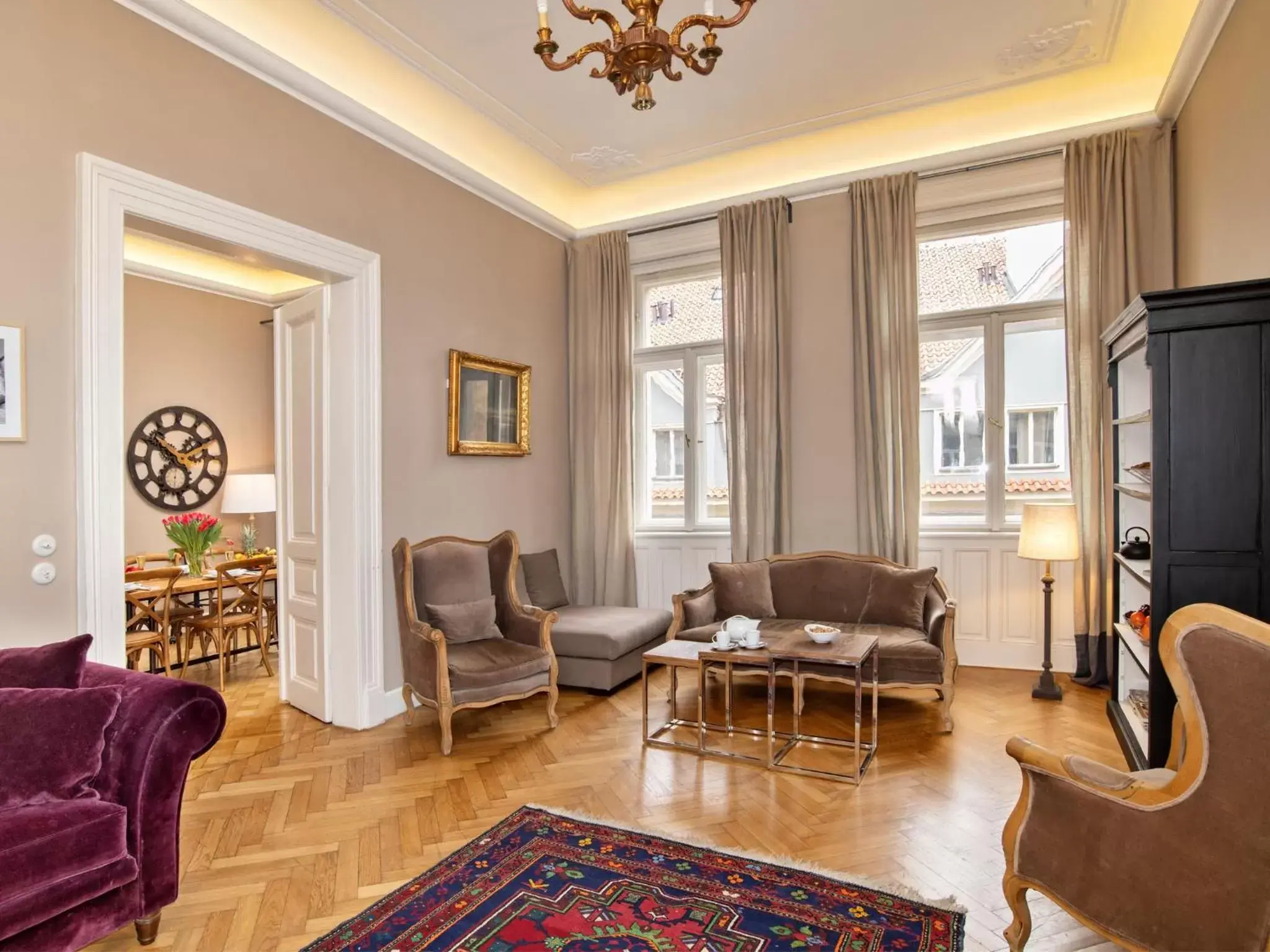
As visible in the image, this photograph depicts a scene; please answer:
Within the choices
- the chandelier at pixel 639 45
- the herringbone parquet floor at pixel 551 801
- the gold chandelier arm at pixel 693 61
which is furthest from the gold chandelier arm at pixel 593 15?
the herringbone parquet floor at pixel 551 801

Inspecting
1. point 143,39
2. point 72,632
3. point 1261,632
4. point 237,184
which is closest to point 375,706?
point 72,632

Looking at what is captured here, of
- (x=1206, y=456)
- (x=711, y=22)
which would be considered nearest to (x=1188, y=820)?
(x=1206, y=456)

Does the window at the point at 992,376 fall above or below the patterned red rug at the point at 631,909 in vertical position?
above

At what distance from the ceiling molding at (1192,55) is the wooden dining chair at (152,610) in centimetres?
647

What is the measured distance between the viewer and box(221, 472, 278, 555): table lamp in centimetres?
657

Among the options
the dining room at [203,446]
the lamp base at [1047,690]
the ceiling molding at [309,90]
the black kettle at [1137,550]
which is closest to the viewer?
the ceiling molding at [309,90]

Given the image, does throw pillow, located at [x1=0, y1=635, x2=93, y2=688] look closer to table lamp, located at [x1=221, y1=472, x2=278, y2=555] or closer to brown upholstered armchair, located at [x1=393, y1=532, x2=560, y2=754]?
brown upholstered armchair, located at [x1=393, y1=532, x2=560, y2=754]

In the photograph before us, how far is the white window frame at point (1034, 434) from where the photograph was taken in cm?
507

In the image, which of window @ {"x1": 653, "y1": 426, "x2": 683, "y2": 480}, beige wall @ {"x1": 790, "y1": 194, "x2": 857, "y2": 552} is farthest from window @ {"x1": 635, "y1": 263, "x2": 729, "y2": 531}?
beige wall @ {"x1": 790, "y1": 194, "x2": 857, "y2": 552}

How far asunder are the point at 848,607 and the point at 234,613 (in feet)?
15.1

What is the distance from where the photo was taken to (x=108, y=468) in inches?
119

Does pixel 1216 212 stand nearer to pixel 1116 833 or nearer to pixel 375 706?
pixel 1116 833

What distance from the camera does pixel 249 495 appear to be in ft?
21.8

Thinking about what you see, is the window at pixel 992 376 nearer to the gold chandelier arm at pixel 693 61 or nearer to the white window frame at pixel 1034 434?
the white window frame at pixel 1034 434
